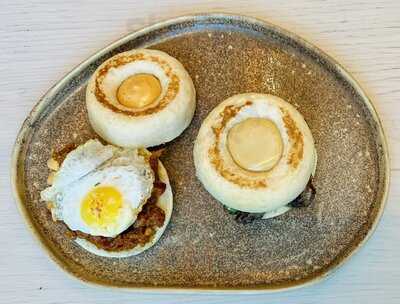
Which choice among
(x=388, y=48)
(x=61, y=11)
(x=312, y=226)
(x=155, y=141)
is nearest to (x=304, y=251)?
(x=312, y=226)

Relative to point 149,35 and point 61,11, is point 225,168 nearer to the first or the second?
point 149,35

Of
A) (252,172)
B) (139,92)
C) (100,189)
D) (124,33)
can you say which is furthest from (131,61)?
(252,172)

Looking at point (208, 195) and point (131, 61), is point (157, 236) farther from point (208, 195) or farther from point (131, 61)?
point (131, 61)

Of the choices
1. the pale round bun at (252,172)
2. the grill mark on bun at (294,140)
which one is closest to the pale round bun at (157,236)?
the pale round bun at (252,172)

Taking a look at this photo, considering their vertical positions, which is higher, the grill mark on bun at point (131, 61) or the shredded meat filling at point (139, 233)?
the grill mark on bun at point (131, 61)

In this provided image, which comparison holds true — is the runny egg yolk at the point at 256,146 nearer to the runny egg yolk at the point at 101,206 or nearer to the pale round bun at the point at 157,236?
the pale round bun at the point at 157,236

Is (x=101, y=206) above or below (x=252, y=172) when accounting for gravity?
below

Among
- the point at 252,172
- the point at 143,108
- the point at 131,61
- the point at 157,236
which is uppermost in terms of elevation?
the point at 131,61

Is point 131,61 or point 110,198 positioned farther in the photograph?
point 131,61

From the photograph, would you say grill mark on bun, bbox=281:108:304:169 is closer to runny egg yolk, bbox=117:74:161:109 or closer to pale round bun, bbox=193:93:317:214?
pale round bun, bbox=193:93:317:214
